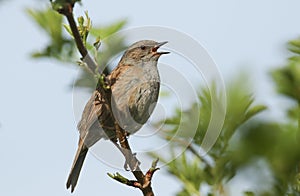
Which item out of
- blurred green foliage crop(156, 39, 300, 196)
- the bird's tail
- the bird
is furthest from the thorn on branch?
the bird's tail

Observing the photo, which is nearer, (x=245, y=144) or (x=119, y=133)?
(x=245, y=144)

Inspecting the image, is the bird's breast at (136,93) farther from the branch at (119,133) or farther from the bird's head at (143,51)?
the branch at (119,133)

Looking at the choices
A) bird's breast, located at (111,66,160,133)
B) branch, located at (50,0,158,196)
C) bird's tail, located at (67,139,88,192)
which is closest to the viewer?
branch, located at (50,0,158,196)

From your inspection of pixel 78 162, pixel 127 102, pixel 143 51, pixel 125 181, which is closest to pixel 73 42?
pixel 125 181

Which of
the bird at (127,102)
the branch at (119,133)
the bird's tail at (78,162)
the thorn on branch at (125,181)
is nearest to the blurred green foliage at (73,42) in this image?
the branch at (119,133)

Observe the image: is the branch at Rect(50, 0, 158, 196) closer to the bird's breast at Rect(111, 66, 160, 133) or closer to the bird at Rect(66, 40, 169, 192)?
the bird at Rect(66, 40, 169, 192)

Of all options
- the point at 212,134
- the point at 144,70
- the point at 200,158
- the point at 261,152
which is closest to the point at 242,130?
the point at 261,152

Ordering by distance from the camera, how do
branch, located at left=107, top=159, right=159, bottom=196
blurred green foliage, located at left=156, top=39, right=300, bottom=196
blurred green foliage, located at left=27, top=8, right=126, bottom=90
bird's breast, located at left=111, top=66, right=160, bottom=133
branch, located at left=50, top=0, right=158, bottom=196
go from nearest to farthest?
blurred green foliage, located at left=156, top=39, right=300, bottom=196 → branch, located at left=50, top=0, right=158, bottom=196 → blurred green foliage, located at left=27, top=8, right=126, bottom=90 → branch, located at left=107, top=159, right=159, bottom=196 → bird's breast, located at left=111, top=66, right=160, bottom=133

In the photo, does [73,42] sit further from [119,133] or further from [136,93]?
[136,93]

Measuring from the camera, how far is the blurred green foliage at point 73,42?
1988mm

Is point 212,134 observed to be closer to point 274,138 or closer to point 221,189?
point 221,189

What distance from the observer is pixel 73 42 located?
2.04 m

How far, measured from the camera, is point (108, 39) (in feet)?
8.25

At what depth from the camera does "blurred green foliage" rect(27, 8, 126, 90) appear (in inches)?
78.3
